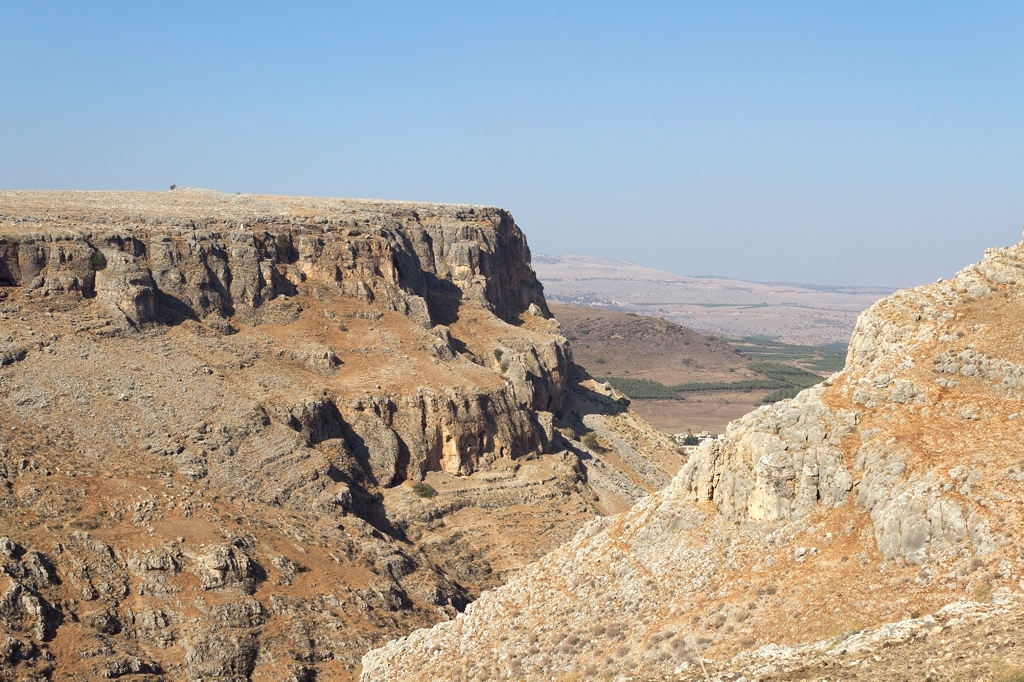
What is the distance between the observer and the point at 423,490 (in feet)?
177

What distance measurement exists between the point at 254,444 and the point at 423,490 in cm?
965

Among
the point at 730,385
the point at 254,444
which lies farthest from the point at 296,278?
the point at 730,385

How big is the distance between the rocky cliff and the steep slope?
8.07m

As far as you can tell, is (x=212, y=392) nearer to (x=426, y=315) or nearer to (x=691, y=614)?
(x=426, y=315)

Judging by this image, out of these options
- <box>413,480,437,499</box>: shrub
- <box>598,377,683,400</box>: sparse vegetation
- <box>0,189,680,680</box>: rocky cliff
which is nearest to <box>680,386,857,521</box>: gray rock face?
<box>0,189,680,680</box>: rocky cliff

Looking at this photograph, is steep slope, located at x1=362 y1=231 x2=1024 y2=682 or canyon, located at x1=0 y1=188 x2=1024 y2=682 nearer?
steep slope, located at x1=362 y1=231 x2=1024 y2=682

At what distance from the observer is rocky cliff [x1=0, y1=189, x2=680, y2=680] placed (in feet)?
122

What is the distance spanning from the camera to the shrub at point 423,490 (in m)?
53.8

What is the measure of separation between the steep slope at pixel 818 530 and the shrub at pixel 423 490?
19520mm

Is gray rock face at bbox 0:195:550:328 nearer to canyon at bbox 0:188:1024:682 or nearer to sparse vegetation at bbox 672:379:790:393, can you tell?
canyon at bbox 0:188:1024:682

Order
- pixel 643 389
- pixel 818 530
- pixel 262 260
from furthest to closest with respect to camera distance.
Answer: pixel 643 389 < pixel 262 260 < pixel 818 530

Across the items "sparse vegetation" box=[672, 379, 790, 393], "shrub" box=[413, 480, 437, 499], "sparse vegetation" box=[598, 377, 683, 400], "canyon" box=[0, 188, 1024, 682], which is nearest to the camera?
"canyon" box=[0, 188, 1024, 682]

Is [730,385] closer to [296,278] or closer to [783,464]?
[296,278]

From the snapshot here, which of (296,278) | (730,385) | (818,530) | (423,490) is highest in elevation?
(296,278)
